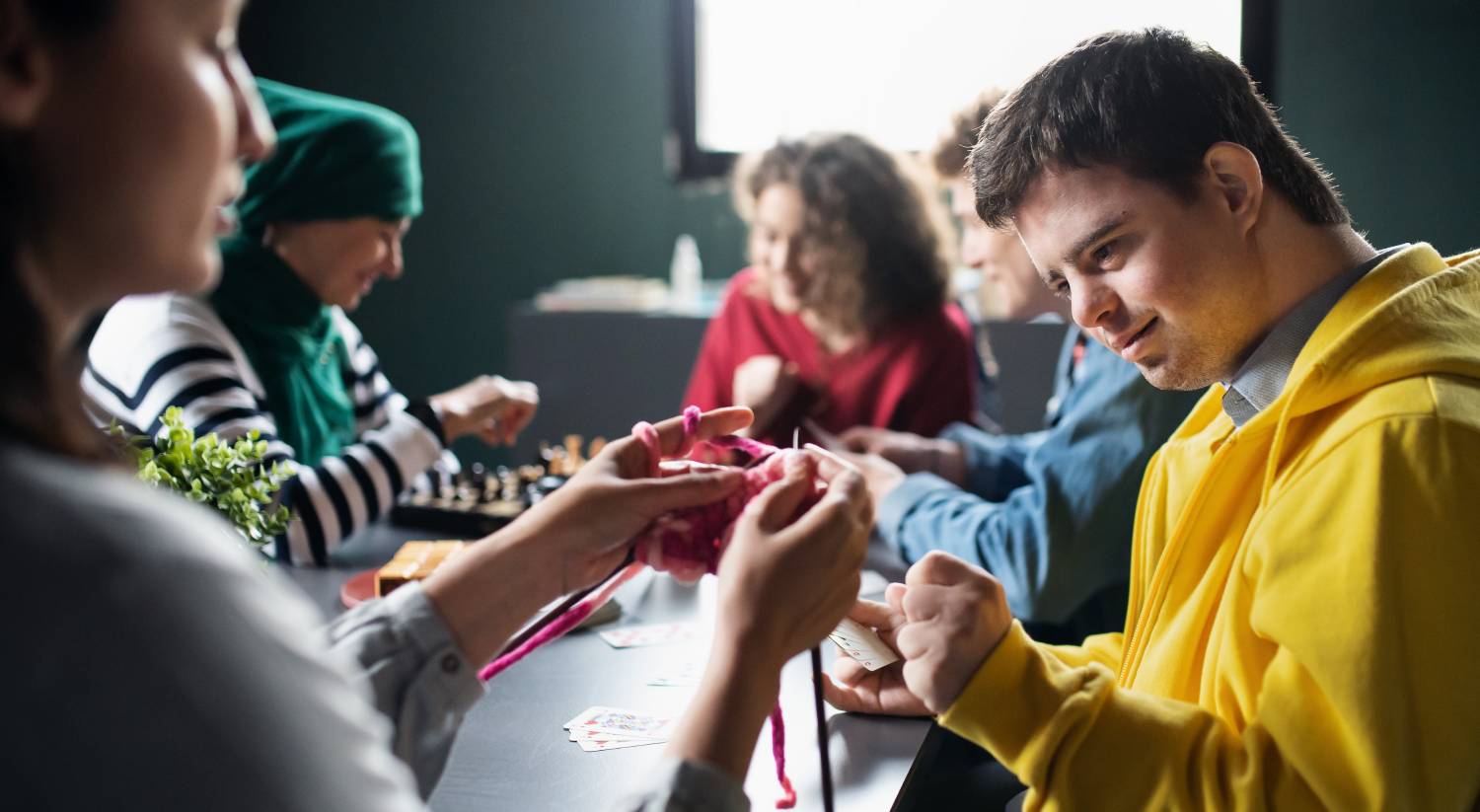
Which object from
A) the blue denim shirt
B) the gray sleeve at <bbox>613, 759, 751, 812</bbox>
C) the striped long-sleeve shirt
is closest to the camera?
the gray sleeve at <bbox>613, 759, 751, 812</bbox>

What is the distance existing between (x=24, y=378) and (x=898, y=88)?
3803mm

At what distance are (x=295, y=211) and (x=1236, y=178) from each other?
1749mm

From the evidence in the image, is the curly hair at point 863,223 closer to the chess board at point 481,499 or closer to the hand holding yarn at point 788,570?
the chess board at point 481,499

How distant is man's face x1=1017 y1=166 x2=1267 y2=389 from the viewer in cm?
116

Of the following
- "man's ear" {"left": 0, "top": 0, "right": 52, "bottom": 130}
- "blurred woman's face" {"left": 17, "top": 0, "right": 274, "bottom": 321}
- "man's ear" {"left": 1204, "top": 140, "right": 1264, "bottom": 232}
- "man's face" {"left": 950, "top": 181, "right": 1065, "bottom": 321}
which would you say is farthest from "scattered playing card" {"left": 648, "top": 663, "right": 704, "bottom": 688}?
"man's face" {"left": 950, "top": 181, "right": 1065, "bottom": 321}

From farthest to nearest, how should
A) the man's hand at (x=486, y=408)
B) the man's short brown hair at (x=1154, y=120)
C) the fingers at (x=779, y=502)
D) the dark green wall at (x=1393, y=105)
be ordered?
the dark green wall at (x=1393, y=105), the man's hand at (x=486, y=408), the man's short brown hair at (x=1154, y=120), the fingers at (x=779, y=502)

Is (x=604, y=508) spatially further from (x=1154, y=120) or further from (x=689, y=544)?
(x=1154, y=120)

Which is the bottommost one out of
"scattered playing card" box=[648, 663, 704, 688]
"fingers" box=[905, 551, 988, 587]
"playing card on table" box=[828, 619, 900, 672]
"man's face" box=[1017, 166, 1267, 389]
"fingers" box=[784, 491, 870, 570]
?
"scattered playing card" box=[648, 663, 704, 688]

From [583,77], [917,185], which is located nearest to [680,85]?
[583,77]

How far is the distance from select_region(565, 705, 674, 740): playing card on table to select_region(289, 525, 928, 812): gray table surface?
0.02 metres

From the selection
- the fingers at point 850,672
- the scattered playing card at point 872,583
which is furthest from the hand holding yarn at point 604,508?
the scattered playing card at point 872,583

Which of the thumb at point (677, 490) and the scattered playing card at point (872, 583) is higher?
the thumb at point (677, 490)

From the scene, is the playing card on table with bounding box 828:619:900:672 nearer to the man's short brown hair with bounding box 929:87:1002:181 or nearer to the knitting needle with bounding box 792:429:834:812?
the knitting needle with bounding box 792:429:834:812

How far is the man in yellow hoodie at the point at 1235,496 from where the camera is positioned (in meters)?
0.90
